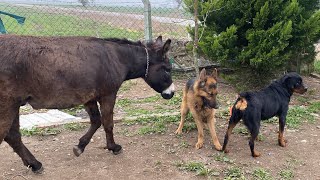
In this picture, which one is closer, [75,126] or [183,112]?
[183,112]

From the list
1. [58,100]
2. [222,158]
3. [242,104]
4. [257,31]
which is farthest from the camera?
[257,31]

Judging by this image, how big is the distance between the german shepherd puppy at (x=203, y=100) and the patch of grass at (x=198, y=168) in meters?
0.61

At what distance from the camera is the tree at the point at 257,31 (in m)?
8.03

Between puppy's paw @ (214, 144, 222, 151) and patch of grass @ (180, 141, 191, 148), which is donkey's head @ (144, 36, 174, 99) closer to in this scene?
patch of grass @ (180, 141, 191, 148)

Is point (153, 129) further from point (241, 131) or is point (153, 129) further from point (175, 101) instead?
point (175, 101)

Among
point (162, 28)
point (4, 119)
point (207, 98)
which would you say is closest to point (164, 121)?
point (207, 98)

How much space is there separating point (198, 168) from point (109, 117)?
1.36 meters

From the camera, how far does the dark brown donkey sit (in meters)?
4.49

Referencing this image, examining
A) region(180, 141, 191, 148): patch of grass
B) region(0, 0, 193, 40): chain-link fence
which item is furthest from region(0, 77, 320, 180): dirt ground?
region(0, 0, 193, 40): chain-link fence

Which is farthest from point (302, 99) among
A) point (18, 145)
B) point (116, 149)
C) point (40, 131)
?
point (18, 145)

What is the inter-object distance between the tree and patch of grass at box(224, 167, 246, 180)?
3510 millimetres

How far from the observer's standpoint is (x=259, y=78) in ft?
28.8

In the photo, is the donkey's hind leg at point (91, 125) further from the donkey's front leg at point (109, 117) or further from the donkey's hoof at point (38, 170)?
the donkey's hoof at point (38, 170)

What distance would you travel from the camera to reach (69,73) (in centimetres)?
480
